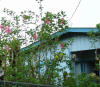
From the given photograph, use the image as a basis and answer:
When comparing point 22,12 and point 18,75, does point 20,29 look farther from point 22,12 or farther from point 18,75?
point 18,75

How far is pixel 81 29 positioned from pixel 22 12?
103 inches

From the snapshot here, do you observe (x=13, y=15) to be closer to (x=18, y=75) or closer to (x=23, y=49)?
(x=23, y=49)

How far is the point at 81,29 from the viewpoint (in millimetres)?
8133

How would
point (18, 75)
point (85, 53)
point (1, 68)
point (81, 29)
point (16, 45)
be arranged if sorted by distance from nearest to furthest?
point (18, 75) < point (16, 45) < point (1, 68) < point (81, 29) < point (85, 53)

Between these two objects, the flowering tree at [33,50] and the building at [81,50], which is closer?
the flowering tree at [33,50]

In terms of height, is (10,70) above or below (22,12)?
below

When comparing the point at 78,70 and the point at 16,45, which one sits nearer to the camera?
the point at 16,45

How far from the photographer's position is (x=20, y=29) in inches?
256

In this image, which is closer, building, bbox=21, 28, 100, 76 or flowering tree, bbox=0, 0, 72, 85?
flowering tree, bbox=0, 0, 72, 85

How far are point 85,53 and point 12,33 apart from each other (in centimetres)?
357

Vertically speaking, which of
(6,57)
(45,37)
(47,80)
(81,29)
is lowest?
(47,80)

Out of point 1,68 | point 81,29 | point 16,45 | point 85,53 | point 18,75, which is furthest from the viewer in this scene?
point 85,53

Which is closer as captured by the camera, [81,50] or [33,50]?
[33,50]

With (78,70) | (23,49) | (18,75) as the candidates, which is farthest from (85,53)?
(18,75)
